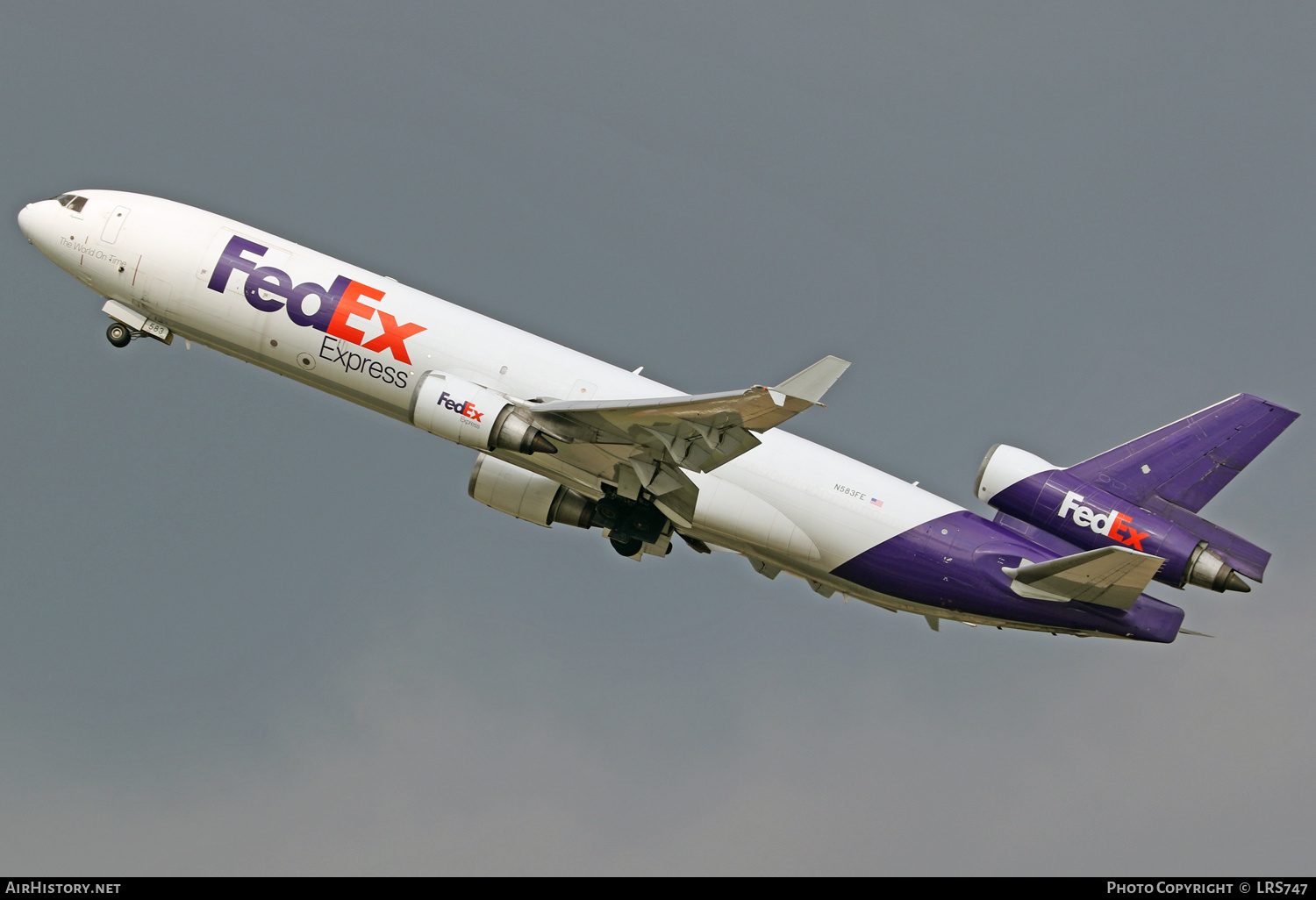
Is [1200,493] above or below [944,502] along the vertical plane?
above

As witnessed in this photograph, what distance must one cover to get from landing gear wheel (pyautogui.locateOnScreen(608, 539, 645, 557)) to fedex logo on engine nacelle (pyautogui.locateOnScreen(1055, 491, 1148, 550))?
1335 centimetres

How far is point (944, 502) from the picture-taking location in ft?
132

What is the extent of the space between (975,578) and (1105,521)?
4.67 meters

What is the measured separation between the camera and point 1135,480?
134 feet

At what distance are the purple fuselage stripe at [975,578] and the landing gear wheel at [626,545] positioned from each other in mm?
6495

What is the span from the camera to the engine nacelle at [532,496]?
42378 millimetres

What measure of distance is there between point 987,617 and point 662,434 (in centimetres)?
1220

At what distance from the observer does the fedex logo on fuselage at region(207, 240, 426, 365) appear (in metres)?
37.8

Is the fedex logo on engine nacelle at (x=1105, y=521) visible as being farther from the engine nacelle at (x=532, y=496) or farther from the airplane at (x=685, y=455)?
the engine nacelle at (x=532, y=496)

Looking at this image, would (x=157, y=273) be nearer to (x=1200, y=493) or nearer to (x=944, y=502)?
(x=944, y=502)

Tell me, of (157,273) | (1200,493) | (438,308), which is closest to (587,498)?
(438,308)

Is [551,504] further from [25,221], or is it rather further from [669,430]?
[25,221]

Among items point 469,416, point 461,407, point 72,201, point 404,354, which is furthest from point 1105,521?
point 72,201

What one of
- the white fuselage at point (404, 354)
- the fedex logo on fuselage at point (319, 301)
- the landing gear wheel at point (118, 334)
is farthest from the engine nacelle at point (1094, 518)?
the landing gear wheel at point (118, 334)
